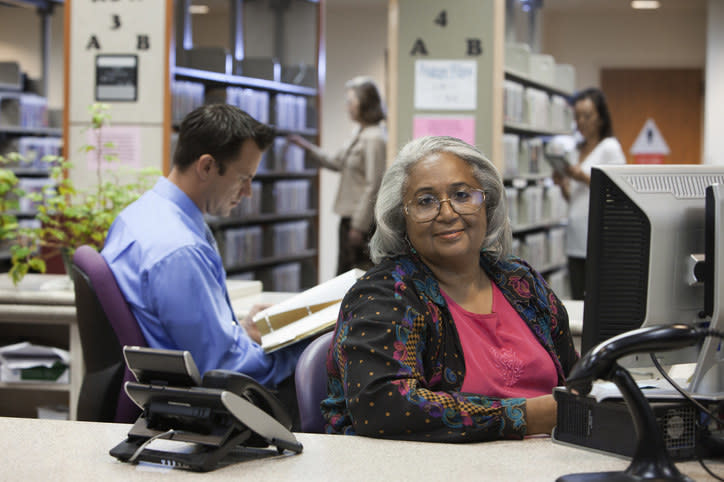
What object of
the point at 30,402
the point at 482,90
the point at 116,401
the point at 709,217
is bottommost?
the point at 30,402

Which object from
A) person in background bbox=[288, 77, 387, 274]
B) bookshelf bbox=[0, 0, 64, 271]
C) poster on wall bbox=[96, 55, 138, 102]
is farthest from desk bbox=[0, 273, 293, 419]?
bookshelf bbox=[0, 0, 64, 271]

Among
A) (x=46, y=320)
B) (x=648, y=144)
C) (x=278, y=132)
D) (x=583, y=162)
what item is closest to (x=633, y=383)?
(x=46, y=320)

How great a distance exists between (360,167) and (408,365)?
4054 mm

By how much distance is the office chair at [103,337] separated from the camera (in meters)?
1.97

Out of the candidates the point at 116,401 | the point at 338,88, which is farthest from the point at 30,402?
the point at 338,88

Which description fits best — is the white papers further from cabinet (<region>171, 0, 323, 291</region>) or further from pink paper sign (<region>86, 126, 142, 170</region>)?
cabinet (<region>171, 0, 323, 291</region>)

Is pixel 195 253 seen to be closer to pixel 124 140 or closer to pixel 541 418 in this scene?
pixel 541 418

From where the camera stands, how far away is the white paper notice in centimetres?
447

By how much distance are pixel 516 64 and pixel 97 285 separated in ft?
14.1

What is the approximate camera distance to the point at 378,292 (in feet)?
5.42

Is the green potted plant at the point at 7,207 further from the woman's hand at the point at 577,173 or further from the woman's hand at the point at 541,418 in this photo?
the woman's hand at the point at 577,173

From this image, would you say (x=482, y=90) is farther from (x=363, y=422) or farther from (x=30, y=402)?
(x=363, y=422)

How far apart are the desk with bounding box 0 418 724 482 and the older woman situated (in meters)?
0.05

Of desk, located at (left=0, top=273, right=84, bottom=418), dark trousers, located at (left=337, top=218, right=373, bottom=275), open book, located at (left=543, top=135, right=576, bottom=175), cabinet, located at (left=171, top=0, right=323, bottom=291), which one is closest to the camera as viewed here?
desk, located at (left=0, top=273, right=84, bottom=418)
